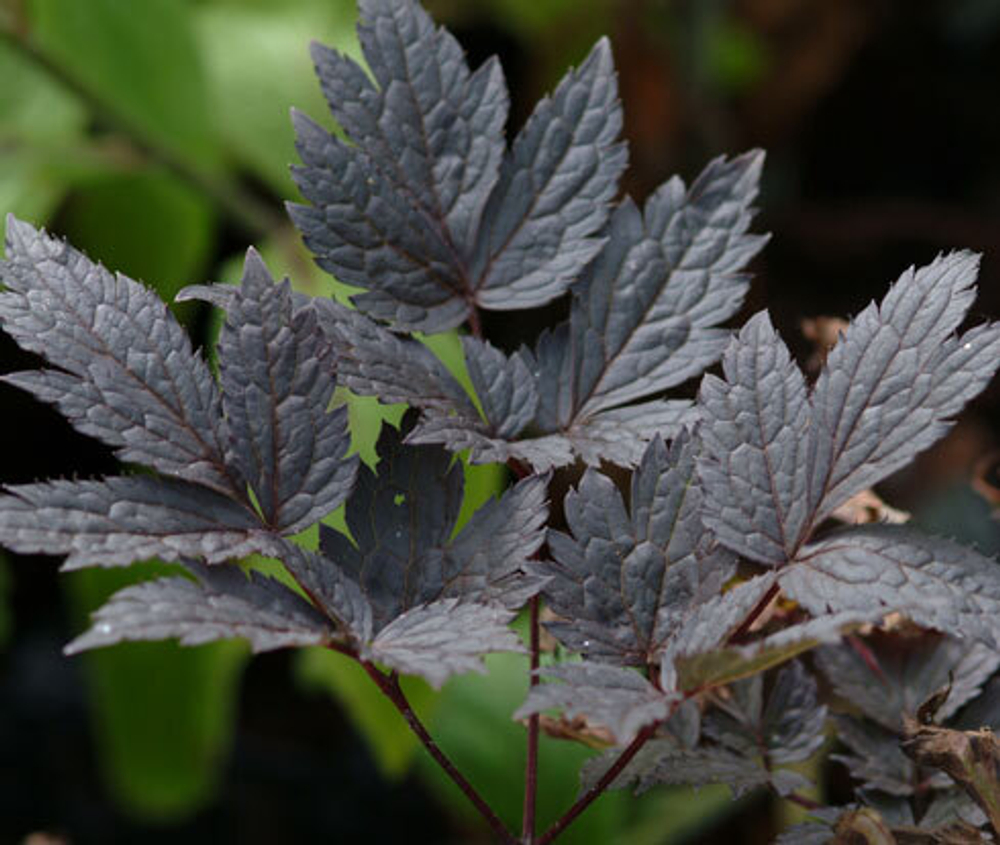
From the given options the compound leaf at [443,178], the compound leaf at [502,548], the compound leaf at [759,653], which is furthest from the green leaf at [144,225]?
the compound leaf at [759,653]

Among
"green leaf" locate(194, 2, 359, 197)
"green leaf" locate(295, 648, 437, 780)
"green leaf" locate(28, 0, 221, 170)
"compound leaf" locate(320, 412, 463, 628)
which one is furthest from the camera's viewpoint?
"green leaf" locate(194, 2, 359, 197)

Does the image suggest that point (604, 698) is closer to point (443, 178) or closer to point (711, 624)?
point (711, 624)

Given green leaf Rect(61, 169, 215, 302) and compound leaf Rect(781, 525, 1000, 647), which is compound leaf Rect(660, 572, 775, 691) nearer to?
compound leaf Rect(781, 525, 1000, 647)

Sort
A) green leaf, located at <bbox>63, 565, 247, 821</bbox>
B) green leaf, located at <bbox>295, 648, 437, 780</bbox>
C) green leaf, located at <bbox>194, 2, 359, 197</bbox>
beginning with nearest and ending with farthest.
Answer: green leaf, located at <bbox>295, 648, 437, 780</bbox> < green leaf, located at <bbox>63, 565, 247, 821</bbox> < green leaf, located at <bbox>194, 2, 359, 197</bbox>

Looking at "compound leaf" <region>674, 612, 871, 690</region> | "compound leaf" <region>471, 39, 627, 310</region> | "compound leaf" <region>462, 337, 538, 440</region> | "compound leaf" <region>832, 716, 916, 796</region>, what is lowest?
"compound leaf" <region>832, 716, 916, 796</region>

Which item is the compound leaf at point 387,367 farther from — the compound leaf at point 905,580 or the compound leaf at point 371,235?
the compound leaf at point 905,580

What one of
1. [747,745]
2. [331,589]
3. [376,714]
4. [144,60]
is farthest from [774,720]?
[144,60]

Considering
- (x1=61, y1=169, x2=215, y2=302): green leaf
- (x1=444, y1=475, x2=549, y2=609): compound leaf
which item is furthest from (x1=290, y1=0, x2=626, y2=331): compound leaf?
(x1=61, y1=169, x2=215, y2=302): green leaf

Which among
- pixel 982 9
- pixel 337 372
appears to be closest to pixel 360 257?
pixel 337 372
